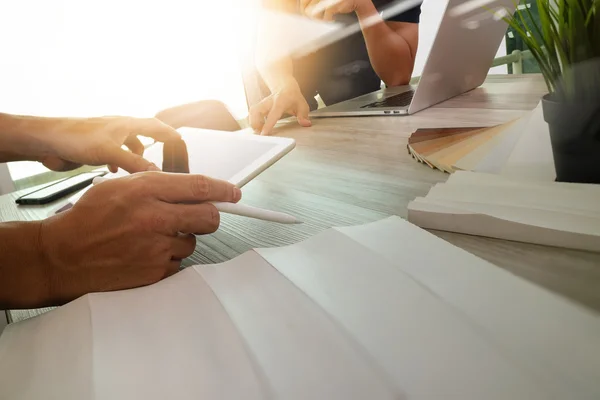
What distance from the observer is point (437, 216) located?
0.49 meters

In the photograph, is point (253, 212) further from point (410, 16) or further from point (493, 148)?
point (410, 16)

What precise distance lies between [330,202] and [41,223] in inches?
15.3

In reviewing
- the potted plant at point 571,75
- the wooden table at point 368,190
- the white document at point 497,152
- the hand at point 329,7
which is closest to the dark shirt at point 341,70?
the hand at point 329,7

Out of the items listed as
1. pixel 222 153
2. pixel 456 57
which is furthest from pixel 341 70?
pixel 222 153

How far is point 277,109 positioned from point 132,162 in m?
0.62

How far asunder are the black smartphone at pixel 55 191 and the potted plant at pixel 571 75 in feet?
3.13

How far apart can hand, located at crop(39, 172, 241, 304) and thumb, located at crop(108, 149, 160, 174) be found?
27cm

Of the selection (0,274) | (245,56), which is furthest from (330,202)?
(245,56)

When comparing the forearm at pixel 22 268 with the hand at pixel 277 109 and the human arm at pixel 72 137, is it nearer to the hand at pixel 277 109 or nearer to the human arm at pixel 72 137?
the human arm at pixel 72 137

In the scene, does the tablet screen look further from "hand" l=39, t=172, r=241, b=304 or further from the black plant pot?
the black plant pot

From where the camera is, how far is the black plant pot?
470 mm

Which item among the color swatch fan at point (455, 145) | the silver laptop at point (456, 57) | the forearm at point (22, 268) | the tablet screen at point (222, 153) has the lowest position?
the forearm at point (22, 268)

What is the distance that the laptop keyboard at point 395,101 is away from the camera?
4.09ft

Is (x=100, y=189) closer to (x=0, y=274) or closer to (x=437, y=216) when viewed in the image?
(x=0, y=274)
